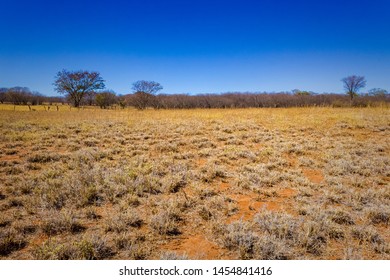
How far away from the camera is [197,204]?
4273 millimetres

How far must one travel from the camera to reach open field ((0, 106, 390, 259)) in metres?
2.98

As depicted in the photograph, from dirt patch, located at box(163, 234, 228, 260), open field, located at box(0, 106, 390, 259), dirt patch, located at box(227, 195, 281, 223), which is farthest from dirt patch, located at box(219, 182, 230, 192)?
dirt patch, located at box(163, 234, 228, 260)

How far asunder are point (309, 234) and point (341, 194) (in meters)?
2.05

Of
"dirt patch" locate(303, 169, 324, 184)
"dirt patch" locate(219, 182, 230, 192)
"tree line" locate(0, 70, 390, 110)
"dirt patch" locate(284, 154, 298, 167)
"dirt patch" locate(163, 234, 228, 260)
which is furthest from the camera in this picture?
"tree line" locate(0, 70, 390, 110)

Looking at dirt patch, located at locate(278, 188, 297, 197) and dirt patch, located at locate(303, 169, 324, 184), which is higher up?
dirt patch, located at locate(303, 169, 324, 184)

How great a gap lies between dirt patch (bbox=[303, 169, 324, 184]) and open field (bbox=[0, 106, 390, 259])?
27 millimetres

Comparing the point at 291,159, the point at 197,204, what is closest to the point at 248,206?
the point at 197,204

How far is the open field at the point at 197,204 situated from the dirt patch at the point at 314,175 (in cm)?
3

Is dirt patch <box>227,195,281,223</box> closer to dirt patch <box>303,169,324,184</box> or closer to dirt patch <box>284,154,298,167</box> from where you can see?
dirt patch <box>303,169,324,184</box>

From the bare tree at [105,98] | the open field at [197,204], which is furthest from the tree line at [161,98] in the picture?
the open field at [197,204]

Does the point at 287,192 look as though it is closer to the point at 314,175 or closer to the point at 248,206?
the point at 248,206

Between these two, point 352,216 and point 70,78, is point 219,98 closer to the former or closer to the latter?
point 70,78
